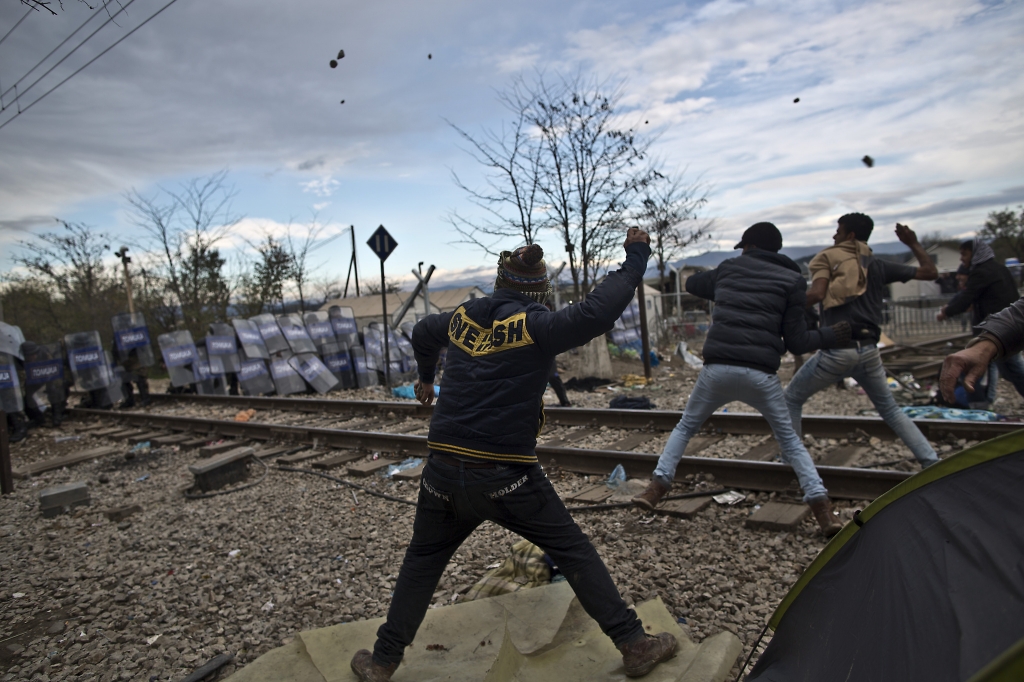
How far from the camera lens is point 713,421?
740 cm

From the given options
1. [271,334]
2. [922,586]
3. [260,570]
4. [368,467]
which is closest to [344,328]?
[271,334]

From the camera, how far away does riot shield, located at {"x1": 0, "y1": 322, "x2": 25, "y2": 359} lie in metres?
11.8

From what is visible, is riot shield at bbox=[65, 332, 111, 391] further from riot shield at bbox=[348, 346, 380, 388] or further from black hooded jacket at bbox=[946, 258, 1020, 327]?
black hooded jacket at bbox=[946, 258, 1020, 327]

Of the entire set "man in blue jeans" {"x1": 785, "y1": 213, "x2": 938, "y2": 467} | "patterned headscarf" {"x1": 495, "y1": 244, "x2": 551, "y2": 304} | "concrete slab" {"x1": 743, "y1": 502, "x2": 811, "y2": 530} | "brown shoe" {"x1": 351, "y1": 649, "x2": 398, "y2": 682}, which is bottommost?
"concrete slab" {"x1": 743, "y1": 502, "x2": 811, "y2": 530}

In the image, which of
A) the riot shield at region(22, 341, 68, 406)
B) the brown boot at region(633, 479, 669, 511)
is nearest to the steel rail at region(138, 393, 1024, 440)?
the brown boot at region(633, 479, 669, 511)

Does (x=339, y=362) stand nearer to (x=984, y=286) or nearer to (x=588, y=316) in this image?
(x=984, y=286)

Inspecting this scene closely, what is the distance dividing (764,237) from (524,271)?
7.84ft

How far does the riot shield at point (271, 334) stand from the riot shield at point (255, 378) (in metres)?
0.44

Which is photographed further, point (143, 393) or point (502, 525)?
point (143, 393)

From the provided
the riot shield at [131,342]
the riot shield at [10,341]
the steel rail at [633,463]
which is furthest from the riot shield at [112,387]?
the steel rail at [633,463]

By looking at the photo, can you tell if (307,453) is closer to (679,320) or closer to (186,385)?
(186,385)

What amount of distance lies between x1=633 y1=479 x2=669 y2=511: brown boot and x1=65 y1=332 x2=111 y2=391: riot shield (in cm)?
1380

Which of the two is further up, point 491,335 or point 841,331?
point 491,335

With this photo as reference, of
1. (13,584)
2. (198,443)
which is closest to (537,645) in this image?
(13,584)
